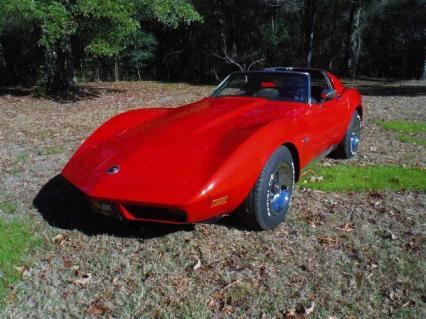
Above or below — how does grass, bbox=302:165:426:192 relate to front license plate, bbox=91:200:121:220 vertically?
below

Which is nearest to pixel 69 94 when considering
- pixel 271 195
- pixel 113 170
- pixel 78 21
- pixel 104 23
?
pixel 78 21

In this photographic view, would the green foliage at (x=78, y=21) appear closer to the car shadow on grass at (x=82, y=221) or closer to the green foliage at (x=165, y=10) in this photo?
the green foliage at (x=165, y=10)

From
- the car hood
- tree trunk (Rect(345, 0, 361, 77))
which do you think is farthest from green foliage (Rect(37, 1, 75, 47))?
tree trunk (Rect(345, 0, 361, 77))

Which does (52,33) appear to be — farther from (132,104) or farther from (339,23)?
(339,23)

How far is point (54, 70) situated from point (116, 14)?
386 centimetres

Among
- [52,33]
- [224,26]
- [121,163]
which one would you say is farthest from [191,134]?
[224,26]

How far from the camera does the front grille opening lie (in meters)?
3.24

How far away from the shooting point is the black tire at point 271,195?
358 centimetres

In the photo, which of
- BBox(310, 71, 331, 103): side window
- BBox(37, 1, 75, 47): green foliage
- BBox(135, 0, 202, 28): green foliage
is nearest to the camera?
BBox(310, 71, 331, 103): side window

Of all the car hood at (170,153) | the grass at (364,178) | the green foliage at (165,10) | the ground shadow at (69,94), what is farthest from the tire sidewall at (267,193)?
the ground shadow at (69,94)

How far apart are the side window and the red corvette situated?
1.0 inches

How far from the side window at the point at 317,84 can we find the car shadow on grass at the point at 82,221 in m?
2.24

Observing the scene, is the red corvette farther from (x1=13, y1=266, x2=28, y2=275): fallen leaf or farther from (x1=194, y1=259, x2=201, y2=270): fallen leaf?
(x1=13, y1=266, x2=28, y2=275): fallen leaf

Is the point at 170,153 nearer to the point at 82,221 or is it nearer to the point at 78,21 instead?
the point at 82,221
